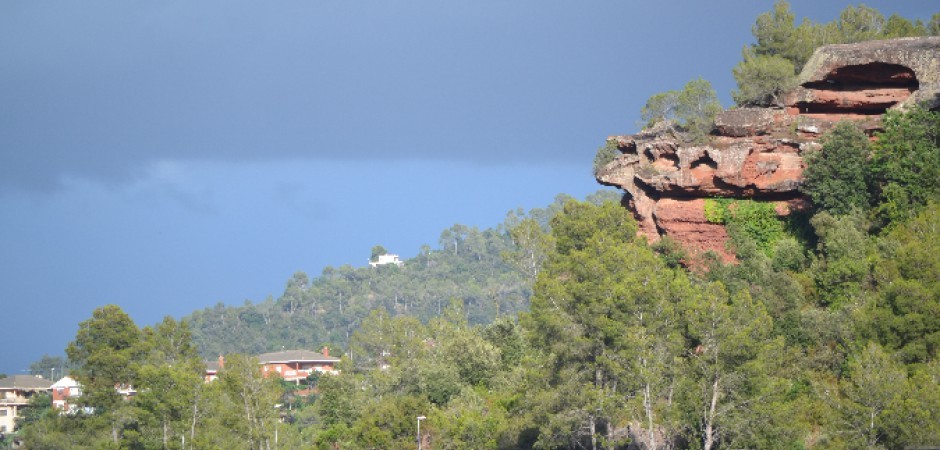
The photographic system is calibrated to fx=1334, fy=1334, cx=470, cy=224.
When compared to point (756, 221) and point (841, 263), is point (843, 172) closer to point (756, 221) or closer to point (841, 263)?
point (756, 221)

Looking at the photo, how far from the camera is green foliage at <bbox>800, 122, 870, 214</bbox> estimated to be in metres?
45.5

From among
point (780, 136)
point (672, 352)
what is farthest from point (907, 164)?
point (672, 352)

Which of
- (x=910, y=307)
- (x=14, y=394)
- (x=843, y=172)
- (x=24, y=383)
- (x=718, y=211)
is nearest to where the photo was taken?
(x=910, y=307)

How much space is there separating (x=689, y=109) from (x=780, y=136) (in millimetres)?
5773

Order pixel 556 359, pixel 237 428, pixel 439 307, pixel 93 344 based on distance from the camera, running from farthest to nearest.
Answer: pixel 439 307 < pixel 93 344 < pixel 237 428 < pixel 556 359

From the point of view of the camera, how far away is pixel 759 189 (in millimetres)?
48312

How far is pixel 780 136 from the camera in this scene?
48125 millimetres

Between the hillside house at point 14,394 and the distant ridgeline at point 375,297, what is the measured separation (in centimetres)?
4200

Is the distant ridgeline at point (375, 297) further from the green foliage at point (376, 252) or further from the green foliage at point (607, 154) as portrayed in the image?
the green foliage at point (607, 154)

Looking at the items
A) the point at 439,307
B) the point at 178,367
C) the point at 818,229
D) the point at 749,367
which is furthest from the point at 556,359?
the point at 439,307

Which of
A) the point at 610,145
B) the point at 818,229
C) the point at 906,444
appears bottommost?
the point at 906,444

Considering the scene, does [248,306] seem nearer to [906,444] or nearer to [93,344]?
[93,344]

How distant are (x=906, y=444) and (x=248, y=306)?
437 ft

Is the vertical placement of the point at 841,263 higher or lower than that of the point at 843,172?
lower
